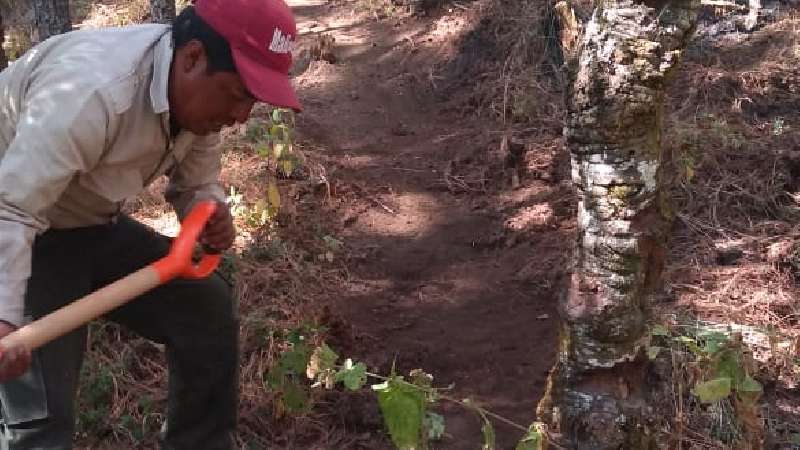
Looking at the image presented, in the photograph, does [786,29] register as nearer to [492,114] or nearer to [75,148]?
[492,114]

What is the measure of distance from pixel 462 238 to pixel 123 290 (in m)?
3.40

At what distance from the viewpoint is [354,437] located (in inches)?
Result: 132

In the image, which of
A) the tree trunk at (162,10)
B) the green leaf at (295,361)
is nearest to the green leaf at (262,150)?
the tree trunk at (162,10)

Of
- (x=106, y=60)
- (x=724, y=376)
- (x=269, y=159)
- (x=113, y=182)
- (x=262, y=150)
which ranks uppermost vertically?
(x=106, y=60)

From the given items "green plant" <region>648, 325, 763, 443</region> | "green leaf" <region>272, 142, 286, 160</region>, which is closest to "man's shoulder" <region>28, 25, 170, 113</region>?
"green plant" <region>648, 325, 763, 443</region>

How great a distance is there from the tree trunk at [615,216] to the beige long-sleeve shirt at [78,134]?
3.81 feet

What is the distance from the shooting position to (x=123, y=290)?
2041 millimetres

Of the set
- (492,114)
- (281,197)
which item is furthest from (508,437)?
(492,114)

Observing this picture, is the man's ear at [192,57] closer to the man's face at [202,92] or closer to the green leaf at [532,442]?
the man's face at [202,92]

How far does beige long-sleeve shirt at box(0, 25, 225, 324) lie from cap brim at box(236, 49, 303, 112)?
0.73 ft

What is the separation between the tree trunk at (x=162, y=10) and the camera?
270 inches

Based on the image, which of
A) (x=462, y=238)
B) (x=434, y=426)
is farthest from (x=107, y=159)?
(x=462, y=238)

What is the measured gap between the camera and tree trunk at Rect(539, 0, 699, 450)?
2.16 m

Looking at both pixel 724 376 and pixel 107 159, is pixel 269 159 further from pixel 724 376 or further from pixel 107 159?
pixel 724 376
